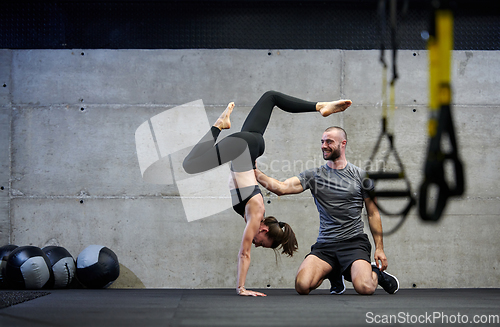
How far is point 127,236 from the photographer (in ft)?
14.3

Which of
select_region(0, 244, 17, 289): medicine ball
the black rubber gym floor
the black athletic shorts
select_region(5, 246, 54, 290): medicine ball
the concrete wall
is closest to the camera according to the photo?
the black rubber gym floor

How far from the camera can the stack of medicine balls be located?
139 inches

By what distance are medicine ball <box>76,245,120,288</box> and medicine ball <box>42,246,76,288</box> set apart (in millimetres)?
62

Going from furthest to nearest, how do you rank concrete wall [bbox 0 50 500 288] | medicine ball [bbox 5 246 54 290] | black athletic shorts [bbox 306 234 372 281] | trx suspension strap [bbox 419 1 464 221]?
concrete wall [bbox 0 50 500 288] < medicine ball [bbox 5 246 54 290] < black athletic shorts [bbox 306 234 372 281] < trx suspension strap [bbox 419 1 464 221]

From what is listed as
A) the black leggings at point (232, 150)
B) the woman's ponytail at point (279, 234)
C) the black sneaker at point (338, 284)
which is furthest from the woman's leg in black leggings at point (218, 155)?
the black sneaker at point (338, 284)

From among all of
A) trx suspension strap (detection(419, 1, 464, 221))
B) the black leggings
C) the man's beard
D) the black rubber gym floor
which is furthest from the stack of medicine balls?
trx suspension strap (detection(419, 1, 464, 221))

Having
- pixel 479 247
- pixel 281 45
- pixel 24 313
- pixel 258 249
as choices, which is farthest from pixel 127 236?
pixel 479 247

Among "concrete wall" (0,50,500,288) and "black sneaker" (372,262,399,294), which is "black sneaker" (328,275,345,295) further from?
"concrete wall" (0,50,500,288)

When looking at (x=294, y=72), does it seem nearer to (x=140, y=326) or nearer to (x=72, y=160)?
(x=72, y=160)

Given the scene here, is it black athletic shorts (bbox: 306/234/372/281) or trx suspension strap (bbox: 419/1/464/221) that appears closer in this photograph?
trx suspension strap (bbox: 419/1/464/221)

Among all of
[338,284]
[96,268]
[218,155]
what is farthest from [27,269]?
[338,284]

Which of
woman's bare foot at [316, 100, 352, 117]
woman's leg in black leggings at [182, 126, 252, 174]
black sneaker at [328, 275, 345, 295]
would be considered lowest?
black sneaker at [328, 275, 345, 295]

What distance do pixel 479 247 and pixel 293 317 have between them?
10.1 feet

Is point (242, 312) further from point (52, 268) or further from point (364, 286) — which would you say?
point (52, 268)
